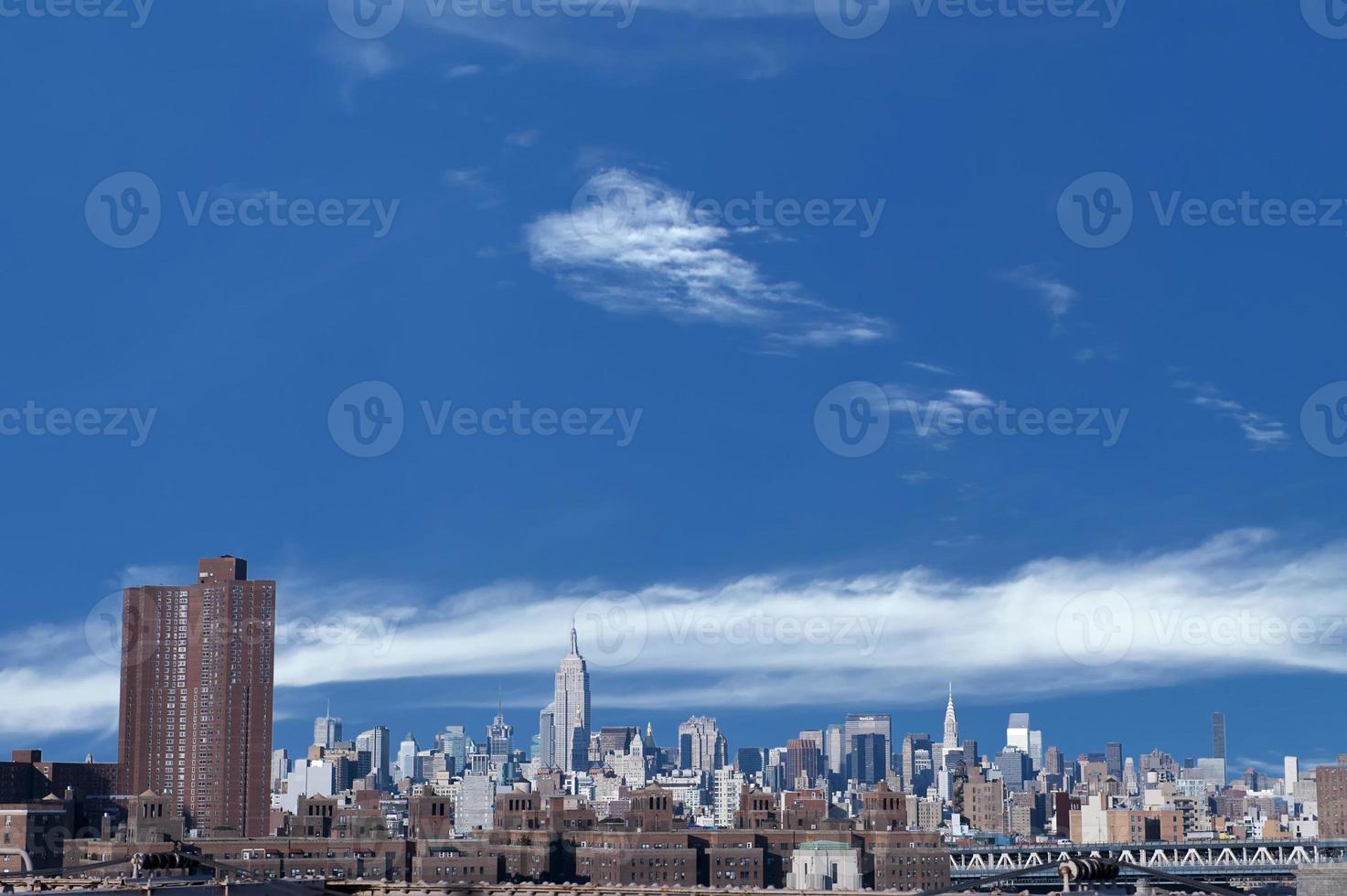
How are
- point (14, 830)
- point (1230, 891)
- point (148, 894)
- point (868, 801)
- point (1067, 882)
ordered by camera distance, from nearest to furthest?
point (1067, 882) < point (1230, 891) < point (148, 894) < point (14, 830) < point (868, 801)

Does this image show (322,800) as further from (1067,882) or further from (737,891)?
(1067,882)

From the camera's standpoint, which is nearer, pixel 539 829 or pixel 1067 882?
pixel 1067 882

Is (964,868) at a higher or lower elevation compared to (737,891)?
lower

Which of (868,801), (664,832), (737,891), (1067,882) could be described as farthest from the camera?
(868,801)

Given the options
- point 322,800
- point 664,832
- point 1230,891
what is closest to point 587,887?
point 1230,891

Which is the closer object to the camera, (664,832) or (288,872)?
(288,872)

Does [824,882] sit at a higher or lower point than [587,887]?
lower

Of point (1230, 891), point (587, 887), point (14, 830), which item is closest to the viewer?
point (1230, 891)

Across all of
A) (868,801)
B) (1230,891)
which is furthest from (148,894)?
(868,801)

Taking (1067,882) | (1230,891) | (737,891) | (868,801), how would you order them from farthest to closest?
(868,801) → (737,891) → (1230,891) → (1067,882)
